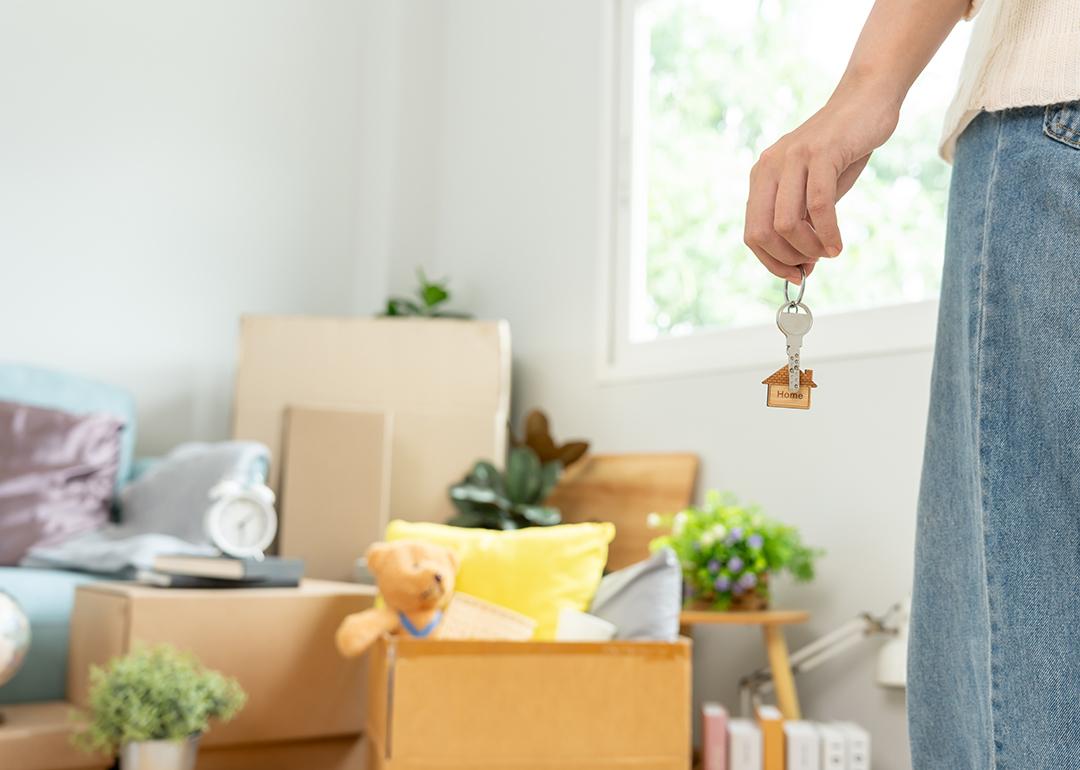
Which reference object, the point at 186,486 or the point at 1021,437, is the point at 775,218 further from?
the point at 186,486

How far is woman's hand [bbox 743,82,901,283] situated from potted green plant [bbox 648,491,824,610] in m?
1.57

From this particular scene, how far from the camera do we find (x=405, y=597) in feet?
6.25

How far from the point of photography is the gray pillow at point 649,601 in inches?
75.2

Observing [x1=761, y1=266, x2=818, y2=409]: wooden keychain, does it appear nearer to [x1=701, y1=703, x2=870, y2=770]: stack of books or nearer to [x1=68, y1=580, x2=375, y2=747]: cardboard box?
[x1=701, y1=703, x2=870, y2=770]: stack of books

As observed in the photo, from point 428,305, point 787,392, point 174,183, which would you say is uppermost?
point 174,183

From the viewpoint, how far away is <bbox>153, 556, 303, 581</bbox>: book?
2117mm

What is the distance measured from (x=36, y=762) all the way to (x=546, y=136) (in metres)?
2.25

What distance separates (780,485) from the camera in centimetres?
253

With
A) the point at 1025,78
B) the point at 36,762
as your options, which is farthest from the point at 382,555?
the point at 1025,78

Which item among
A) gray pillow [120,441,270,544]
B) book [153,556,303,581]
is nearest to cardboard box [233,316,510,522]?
gray pillow [120,441,270,544]

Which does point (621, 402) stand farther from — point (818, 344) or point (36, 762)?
point (36, 762)

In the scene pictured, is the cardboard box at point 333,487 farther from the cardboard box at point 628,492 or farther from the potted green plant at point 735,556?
the potted green plant at point 735,556

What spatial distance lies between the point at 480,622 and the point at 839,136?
4.57 feet

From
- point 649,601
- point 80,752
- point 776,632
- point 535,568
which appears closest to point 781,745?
point 776,632
